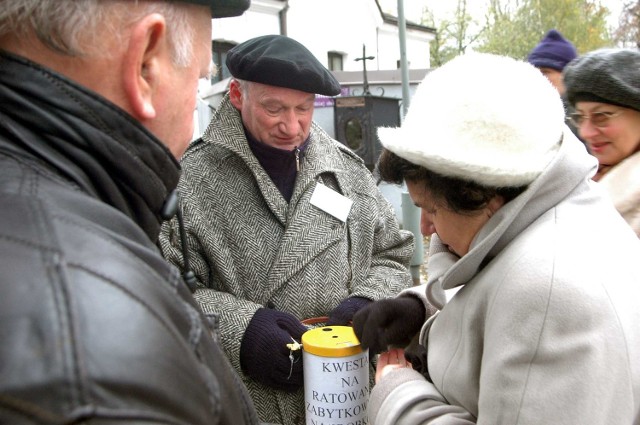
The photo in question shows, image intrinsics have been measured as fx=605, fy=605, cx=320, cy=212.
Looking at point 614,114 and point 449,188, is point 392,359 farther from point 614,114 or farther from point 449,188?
point 614,114

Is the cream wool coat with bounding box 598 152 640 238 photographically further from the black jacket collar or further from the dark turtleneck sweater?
the black jacket collar

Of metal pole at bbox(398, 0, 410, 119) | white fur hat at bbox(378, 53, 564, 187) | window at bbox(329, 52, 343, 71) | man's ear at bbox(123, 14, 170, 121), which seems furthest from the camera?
window at bbox(329, 52, 343, 71)

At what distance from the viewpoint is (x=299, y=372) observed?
1.86m

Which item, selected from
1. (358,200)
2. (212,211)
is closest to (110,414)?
(212,211)

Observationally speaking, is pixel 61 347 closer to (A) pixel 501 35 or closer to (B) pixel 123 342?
(B) pixel 123 342

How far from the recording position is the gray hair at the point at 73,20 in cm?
81

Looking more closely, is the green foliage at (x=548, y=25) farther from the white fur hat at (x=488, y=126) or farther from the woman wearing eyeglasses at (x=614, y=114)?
the white fur hat at (x=488, y=126)

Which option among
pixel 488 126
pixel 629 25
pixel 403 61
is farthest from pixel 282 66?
pixel 629 25

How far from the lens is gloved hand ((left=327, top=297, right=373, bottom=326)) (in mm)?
1971

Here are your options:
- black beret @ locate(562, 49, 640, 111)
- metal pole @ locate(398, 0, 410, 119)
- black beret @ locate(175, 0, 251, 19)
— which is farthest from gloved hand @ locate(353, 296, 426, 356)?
metal pole @ locate(398, 0, 410, 119)

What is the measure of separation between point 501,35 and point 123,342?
2605 centimetres

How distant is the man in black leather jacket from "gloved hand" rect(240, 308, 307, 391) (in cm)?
89

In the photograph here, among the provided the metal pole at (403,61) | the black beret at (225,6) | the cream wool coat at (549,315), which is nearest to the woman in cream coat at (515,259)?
the cream wool coat at (549,315)

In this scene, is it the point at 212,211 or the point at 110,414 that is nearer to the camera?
the point at 110,414
